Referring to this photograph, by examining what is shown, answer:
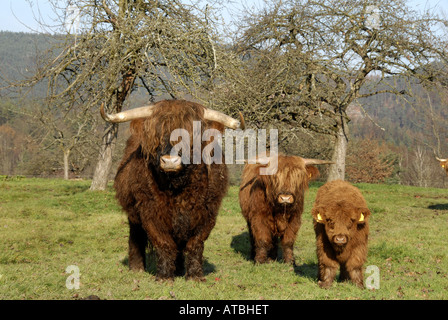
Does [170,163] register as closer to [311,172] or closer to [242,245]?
Answer: [311,172]

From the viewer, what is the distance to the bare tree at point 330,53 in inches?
702

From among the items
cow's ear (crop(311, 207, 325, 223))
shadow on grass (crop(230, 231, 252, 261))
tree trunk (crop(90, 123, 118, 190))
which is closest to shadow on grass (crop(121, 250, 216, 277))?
shadow on grass (crop(230, 231, 252, 261))

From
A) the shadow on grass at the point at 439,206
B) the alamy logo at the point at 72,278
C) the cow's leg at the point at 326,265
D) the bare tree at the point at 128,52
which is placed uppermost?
the bare tree at the point at 128,52

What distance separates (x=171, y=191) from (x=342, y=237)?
7.19 ft

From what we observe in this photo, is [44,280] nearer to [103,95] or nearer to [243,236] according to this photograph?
[243,236]

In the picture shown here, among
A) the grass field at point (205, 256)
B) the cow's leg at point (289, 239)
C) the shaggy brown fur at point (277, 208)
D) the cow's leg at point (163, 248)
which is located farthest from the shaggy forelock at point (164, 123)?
the cow's leg at point (289, 239)

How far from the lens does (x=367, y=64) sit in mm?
18281

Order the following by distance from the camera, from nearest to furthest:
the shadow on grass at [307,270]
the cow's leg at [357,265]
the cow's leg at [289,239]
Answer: the cow's leg at [357,265], the shadow on grass at [307,270], the cow's leg at [289,239]

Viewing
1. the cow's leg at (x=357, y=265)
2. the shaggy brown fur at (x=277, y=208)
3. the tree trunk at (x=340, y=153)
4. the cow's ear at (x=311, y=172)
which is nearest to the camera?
the cow's leg at (x=357, y=265)

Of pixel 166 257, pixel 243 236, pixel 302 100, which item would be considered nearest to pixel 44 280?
pixel 166 257

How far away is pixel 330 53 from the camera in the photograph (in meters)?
18.2

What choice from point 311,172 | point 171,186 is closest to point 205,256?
point 311,172

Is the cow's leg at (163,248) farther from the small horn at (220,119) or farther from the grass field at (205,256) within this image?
the small horn at (220,119)

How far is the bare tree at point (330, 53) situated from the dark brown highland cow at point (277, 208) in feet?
30.2
